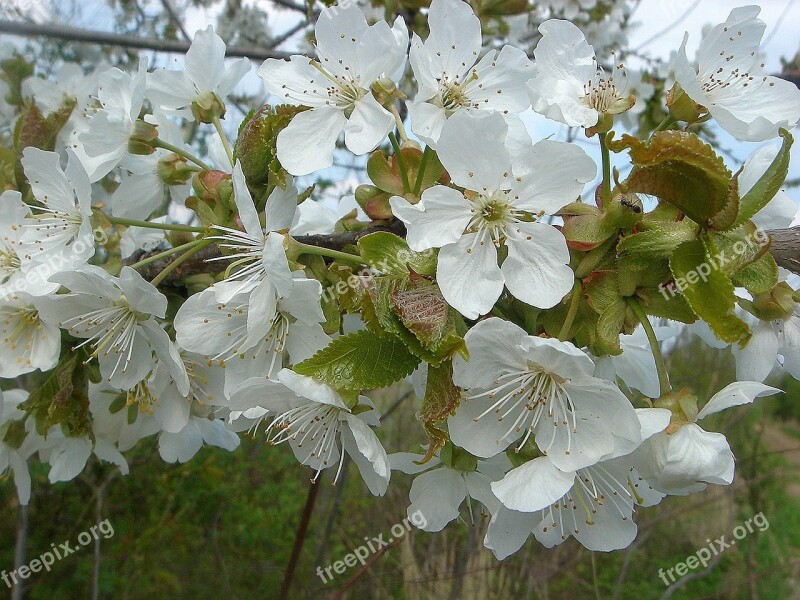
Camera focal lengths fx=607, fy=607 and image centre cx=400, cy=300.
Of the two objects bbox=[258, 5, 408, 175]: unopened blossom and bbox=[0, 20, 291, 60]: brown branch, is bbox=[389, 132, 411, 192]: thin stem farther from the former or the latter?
bbox=[0, 20, 291, 60]: brown branch

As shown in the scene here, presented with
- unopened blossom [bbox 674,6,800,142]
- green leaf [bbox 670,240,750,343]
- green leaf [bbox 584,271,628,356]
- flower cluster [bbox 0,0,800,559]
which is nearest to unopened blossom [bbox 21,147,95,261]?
flower cluster [bbox 0,0,800,559]

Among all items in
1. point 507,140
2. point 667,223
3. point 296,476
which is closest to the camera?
point 667,223

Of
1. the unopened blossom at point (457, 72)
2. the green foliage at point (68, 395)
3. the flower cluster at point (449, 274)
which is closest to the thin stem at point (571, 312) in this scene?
the flower cluster at point (449, 274)

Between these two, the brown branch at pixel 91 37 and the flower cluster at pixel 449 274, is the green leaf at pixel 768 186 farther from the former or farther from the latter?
the brown branch at pixel 91 37

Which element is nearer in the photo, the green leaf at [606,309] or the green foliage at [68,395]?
the green leaf at [606,309]

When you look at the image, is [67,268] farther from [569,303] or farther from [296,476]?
[296,476]

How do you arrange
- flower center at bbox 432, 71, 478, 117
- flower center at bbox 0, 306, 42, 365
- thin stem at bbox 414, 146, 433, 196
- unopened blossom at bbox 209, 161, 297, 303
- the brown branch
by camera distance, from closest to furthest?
unopened blossom at bbox 209, 161, 297, 303 < thin stem at bbox 414, 146, 433, 196 < flower center at bbox 432, 71, 478, 117 < flower center at bbox 0, 306, 42, 365 < the brown branch

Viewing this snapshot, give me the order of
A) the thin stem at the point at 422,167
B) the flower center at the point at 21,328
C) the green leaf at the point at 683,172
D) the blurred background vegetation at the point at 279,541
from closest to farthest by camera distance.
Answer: the green leaf at the point at 683,172 < the thin stem at the point at 422,167 < the flower center at the point at 21,328 < the blurred background vegetation at the point at 279,541

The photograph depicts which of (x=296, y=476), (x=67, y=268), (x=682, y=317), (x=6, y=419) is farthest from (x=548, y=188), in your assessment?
(x=296, y=476)
